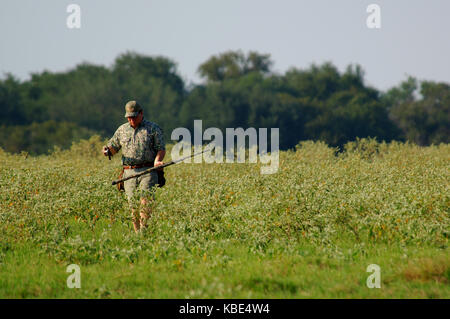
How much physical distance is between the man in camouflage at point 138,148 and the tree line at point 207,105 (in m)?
40.4

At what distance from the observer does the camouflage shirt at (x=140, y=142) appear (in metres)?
9.59

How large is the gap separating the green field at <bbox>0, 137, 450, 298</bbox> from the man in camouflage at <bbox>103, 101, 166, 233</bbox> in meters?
0.48

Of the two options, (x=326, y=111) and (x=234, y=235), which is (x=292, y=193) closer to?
(x=234, y=235)

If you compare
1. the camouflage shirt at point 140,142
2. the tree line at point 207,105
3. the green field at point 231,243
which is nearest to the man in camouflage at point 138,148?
the camouflage shirt at point 140,142

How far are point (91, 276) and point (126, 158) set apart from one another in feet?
9.58

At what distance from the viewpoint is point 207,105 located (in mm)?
65000

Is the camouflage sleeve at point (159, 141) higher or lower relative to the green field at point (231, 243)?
higher

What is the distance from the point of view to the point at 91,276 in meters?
7.16

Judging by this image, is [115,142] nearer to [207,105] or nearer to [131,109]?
[131,109]

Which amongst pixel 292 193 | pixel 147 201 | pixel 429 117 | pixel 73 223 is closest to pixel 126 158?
pixel 147 201

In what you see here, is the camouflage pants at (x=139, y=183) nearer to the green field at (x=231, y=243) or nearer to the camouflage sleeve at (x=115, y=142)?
the green field at (x=231, y=243)

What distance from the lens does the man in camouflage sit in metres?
9.52

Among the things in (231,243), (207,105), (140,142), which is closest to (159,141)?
(140,142)

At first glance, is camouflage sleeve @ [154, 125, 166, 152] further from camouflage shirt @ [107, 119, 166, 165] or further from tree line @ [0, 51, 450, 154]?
tree line @ [0, 51, 450, 154]
